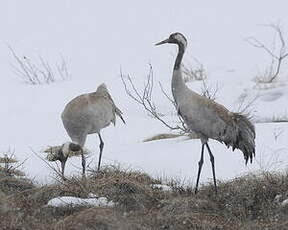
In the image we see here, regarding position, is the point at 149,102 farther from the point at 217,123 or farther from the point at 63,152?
the point at 217,123

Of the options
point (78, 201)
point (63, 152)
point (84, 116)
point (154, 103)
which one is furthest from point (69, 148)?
point (154, 103)

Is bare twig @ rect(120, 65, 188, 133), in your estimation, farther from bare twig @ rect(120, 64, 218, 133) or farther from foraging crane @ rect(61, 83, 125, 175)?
foraging crane @ rect(61, 83, 125, 175)

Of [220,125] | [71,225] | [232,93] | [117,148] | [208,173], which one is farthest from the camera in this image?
[232,93]

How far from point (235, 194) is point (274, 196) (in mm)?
331

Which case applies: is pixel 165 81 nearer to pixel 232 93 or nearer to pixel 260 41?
pixel 232 93

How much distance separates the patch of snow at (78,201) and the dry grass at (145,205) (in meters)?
0.05

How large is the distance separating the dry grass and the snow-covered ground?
0.55 metres

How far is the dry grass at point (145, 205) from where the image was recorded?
19.1 ft

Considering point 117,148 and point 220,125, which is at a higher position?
point 220,125

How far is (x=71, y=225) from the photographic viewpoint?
575 centimetres

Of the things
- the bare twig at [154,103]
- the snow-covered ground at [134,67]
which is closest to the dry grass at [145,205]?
the snow-covered ground at [134,67]

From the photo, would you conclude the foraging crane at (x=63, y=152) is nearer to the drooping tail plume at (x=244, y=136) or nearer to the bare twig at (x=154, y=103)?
the bare twig at (x=154, y=103)

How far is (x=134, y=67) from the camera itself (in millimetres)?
14500

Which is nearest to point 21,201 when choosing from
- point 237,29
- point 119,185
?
point 119,185
